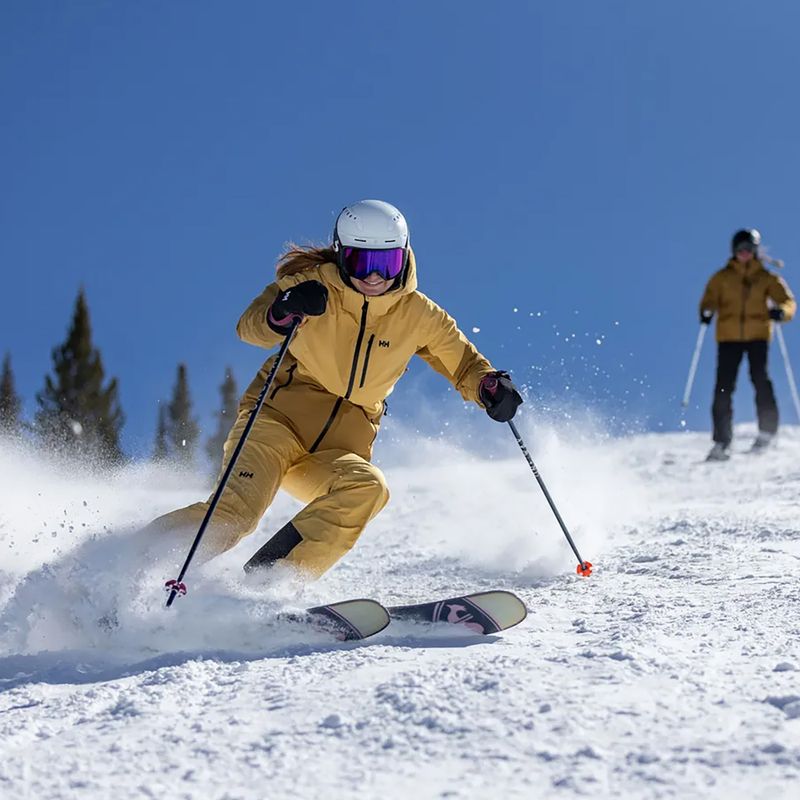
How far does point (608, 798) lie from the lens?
195 centimetres

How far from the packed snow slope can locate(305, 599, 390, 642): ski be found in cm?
4

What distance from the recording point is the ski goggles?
4340mm

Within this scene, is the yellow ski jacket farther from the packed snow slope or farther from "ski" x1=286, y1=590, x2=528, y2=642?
"ski" x1=286, y1=590, x2=528, y2=642

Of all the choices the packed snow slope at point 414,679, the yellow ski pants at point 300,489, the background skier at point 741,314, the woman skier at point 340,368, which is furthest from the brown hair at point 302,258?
the background skier at point 741,314

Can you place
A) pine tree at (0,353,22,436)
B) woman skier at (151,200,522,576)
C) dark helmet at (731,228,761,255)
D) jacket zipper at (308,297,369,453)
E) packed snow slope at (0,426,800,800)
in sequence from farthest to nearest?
pine tree at (0,353,22,436)
dark helmet at (731,228,761,255)
jacket zipper at (308,297,369,453)
woman skier at (151,200,522,576)
packed snow slope at (0,426,800,800)

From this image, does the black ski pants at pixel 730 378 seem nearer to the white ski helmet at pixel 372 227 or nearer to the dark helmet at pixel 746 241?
the dark helmet at pixel 746 241

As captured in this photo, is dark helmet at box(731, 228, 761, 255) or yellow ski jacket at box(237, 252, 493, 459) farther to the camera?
dark helmet at box(731, 228, 761, 255)

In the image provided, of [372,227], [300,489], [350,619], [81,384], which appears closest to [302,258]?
[372,227]

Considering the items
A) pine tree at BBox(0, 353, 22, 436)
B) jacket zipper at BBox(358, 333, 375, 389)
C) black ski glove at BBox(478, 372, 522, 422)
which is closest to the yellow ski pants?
jacket zipper at BBox(358, 333, 375, 389)

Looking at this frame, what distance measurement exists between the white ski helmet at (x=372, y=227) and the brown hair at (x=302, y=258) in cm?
19

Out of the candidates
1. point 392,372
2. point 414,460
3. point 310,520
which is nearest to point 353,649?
point 310,520

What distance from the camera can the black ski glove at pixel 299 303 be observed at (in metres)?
4.16

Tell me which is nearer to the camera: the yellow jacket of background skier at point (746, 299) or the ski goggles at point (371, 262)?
the ski goggles at point (371, 262)

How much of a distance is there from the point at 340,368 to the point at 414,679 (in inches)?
85.7
